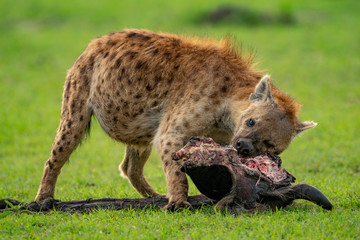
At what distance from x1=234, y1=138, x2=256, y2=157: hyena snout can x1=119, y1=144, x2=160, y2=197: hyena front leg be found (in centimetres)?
152

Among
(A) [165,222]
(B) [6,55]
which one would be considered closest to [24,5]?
(B) [6,55]

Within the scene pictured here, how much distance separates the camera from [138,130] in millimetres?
5461

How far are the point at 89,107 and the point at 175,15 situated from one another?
13519 mm

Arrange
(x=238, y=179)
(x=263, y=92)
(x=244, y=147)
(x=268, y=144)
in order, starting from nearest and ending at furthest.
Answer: (x=238, y=179) → (x=244, y=147) → (x=268, y=144) → (x=263, y=92)

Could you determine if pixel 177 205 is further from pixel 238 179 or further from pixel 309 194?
pixel 309 194

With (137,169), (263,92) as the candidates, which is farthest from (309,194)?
(137,169)

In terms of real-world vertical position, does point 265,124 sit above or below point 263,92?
below

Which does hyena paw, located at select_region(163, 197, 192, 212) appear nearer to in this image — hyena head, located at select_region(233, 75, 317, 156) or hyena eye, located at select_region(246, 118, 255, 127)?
hyena head, located at select_region(233, 75, 317, 156)

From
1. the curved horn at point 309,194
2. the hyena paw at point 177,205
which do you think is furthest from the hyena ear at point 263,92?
the hyena paw at point 177,205

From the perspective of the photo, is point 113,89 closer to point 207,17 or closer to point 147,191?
point 147,191

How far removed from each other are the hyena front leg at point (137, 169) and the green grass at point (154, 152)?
15cm

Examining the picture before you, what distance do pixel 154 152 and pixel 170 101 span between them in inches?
159

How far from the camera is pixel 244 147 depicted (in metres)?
4.64

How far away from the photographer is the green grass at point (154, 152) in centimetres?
427
